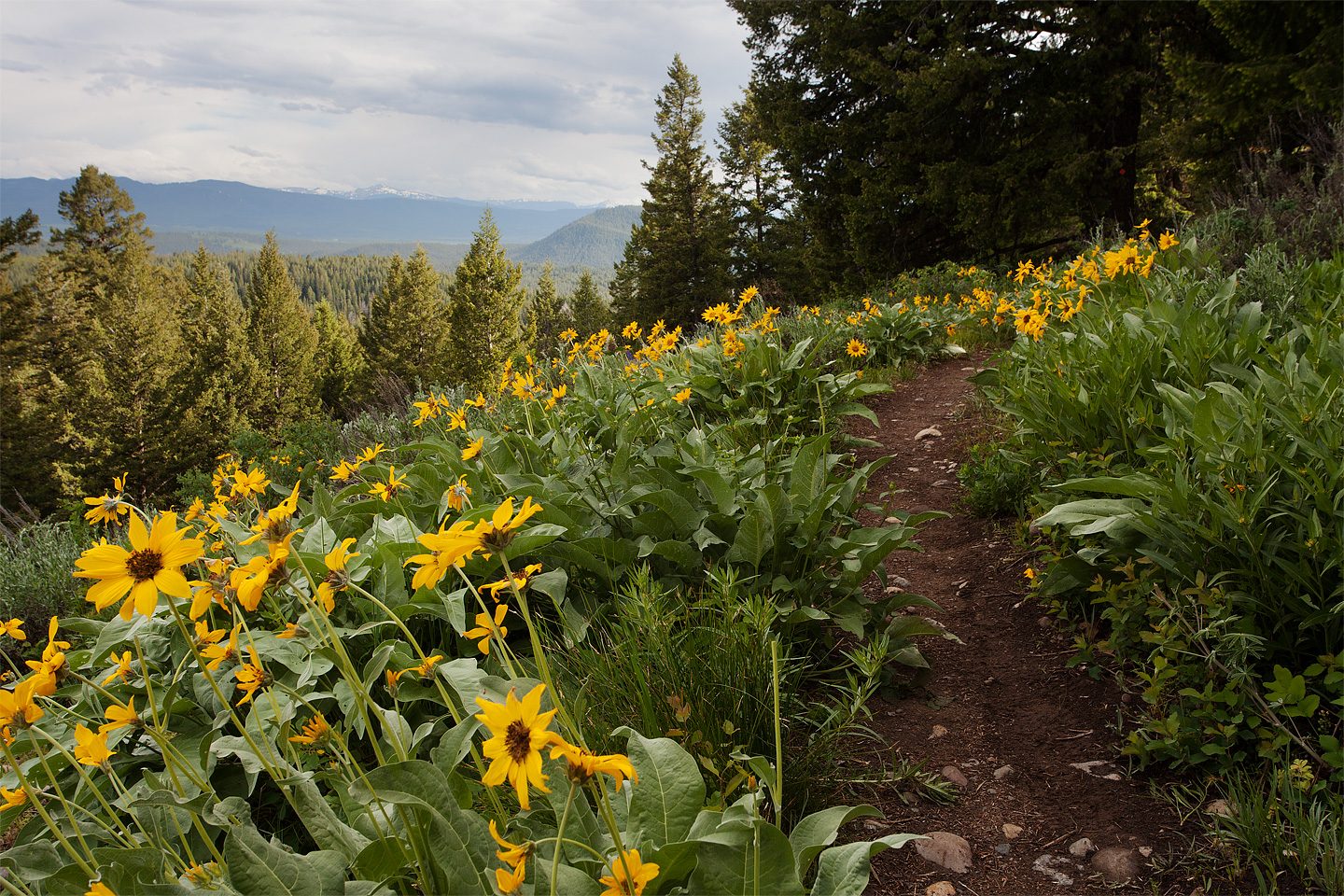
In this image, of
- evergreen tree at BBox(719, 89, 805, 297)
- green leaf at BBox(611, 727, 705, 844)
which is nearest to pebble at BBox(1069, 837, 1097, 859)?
green leaf at BBox(611, 727, 705, 844)

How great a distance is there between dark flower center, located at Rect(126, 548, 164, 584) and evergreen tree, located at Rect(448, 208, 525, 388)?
3390 cm

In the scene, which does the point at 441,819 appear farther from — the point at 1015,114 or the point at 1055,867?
the point at 1015,114

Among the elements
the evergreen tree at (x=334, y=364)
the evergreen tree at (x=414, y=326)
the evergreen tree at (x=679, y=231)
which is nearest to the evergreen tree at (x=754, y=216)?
the evergreen tree at (x=679, y=231)

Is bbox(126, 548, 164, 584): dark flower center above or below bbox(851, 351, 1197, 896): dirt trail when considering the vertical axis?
above

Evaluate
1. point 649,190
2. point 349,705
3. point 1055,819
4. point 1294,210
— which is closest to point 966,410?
point 1294,210

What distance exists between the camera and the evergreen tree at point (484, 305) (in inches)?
1342

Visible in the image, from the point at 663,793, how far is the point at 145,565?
825 millimetres

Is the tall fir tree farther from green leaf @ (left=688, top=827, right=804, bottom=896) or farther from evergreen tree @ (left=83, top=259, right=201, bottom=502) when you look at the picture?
green leaf @ (left=688, top=827, right=804, bottom=896)

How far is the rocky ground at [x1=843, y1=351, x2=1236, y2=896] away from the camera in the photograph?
1.33m

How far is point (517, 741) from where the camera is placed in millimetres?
707

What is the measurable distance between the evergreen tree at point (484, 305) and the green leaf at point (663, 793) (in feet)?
111

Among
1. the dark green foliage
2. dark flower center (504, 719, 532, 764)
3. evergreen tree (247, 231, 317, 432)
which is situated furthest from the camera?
evergreen tree (247, 231, 317, 432)

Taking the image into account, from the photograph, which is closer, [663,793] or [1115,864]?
[663,793]

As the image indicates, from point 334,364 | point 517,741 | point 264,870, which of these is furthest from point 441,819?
point 334,364
